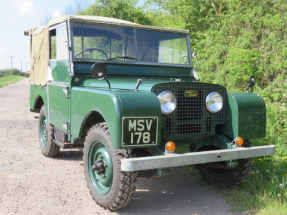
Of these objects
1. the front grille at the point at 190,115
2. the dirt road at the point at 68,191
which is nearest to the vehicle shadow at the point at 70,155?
the dirt road at the point at 68,191

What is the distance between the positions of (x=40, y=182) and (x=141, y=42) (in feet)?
8.09

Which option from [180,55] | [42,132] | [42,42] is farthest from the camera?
[42,132]

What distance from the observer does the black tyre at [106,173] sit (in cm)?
312

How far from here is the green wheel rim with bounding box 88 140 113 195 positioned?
132 inches

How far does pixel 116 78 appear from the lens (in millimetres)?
4312

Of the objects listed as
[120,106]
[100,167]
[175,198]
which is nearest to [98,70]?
[120,106]

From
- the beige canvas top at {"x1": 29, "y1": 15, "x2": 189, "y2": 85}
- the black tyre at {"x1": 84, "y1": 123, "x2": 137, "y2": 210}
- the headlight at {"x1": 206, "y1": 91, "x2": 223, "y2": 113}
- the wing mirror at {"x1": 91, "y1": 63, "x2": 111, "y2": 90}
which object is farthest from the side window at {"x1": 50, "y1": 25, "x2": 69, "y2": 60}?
the headlight at {"x1": 206, "y1": 91, "x2": 223, "y2": 113}

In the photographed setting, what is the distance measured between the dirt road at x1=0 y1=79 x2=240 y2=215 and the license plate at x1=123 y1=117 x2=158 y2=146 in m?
0.92

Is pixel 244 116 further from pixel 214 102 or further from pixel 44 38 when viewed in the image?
pixel 44 38

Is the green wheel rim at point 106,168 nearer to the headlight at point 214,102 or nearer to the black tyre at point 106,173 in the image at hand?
the black tyre at point 106,173

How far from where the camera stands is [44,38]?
5.28 m

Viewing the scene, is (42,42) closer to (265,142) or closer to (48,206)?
(48,206)

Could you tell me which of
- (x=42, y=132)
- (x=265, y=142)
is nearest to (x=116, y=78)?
(x=42, y=132)

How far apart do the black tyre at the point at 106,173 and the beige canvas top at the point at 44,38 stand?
1.78m
